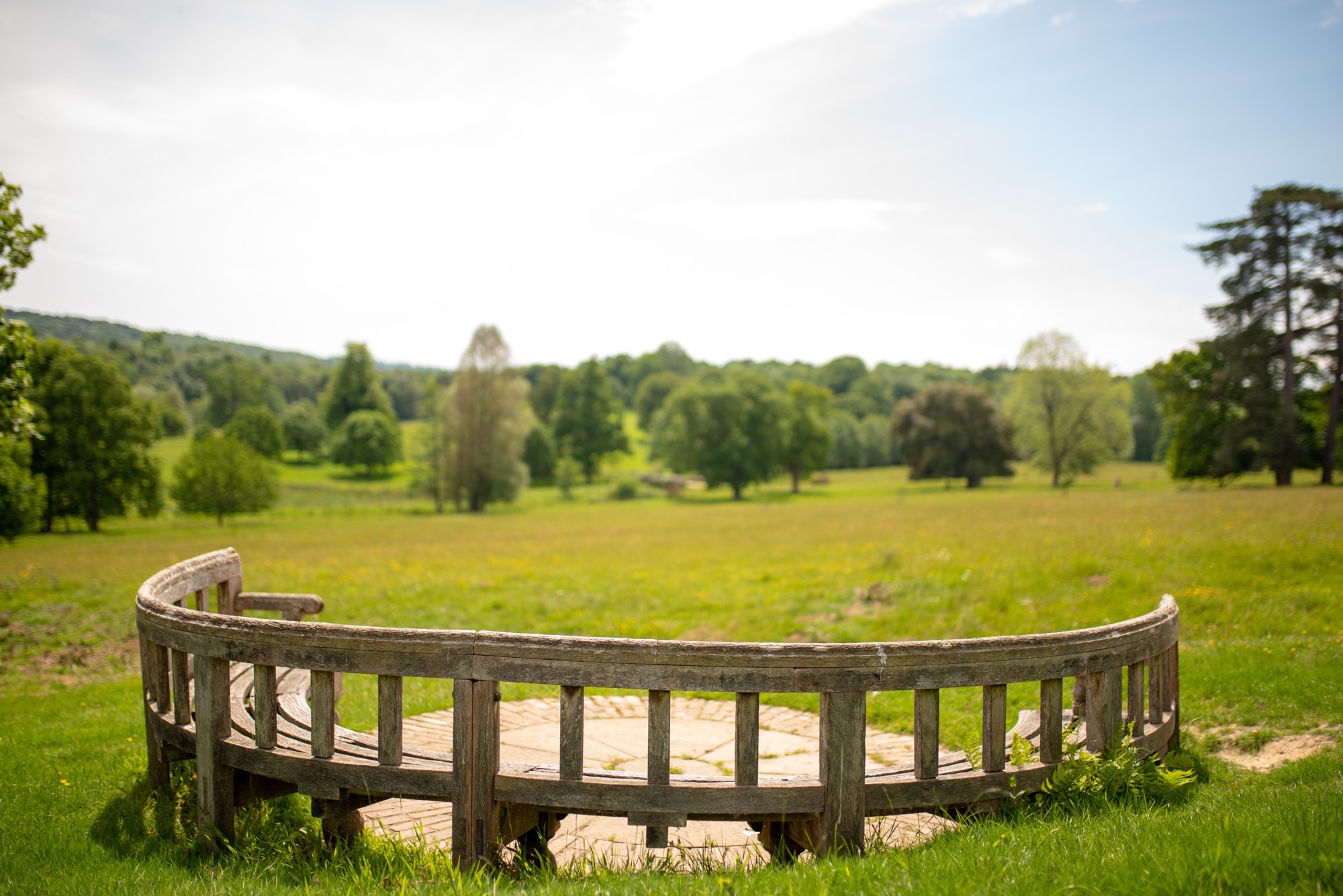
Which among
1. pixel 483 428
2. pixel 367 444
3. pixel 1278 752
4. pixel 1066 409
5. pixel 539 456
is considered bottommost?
pixel 1278 752

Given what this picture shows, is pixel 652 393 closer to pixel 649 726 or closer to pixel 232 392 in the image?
pixel 232 392

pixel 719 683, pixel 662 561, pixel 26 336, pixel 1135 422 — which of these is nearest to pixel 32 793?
pixel 719 683

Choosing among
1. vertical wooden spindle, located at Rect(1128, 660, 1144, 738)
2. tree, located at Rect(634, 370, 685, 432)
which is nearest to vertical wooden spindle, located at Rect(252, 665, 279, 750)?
vertical wooden spindle, located at Rect(1128, 660, 1144, 738)

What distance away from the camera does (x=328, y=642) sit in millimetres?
4387

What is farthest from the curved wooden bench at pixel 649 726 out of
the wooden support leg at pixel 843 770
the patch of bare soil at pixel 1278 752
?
the patch of bare soil at pixel 1278 752

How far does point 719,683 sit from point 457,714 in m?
1.45

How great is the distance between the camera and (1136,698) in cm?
502

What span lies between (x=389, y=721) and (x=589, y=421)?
83597 mm

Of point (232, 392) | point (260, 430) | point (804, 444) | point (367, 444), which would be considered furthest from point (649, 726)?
point (232, 392)

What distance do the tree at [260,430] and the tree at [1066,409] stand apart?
74853 mm

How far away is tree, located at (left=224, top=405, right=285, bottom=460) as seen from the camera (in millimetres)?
82500

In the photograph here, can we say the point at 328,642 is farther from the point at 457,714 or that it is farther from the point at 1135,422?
the point at 1135,422

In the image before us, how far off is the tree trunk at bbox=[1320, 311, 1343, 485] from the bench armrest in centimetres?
4148

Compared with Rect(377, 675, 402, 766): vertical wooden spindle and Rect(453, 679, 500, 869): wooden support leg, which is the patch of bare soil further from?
Rect(377, 675, 402, 766): vertical wooden spindle
